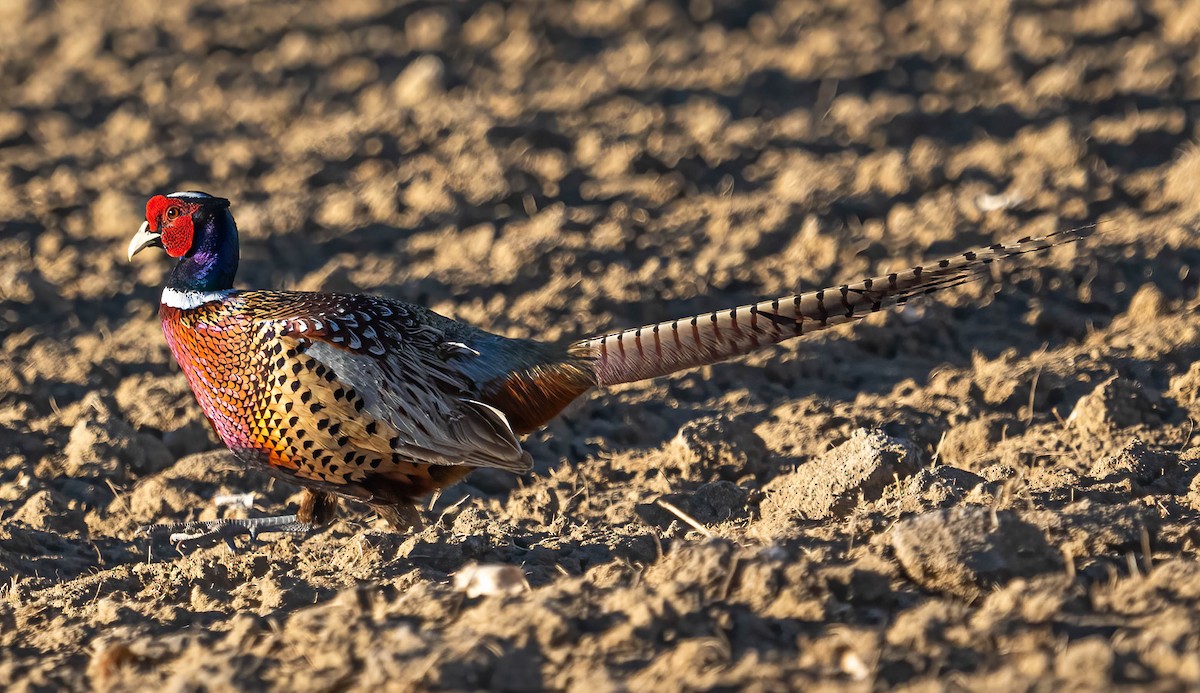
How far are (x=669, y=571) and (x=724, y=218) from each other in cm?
337

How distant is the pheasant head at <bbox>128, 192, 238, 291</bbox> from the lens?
4277 mm

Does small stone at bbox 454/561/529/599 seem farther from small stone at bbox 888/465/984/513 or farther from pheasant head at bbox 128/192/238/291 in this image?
pheasant head at bbox 128/192/238/291

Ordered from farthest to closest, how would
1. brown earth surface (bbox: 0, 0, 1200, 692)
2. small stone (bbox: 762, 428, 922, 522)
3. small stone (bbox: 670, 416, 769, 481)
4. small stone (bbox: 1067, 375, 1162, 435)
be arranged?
small stone (bbox: 670, 416, 769, 481), small stone (bbox: 1067, 375, 1162, 435), small stone (bbox: 762, 428, 922, 522), brown earth surface (bbox: 0, 0, 1200, 692)

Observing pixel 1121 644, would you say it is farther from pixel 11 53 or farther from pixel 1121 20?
pixel 11 53

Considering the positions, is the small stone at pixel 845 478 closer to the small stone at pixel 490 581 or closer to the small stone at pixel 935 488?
the small stone at pixel 935 488

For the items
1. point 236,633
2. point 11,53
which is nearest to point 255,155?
→ point 11,53

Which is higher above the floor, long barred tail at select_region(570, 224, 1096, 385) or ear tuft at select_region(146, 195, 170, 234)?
ear tuft at select_region(146, 195, 170, 234)

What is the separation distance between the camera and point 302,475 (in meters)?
4.05

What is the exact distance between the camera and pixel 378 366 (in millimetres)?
4043

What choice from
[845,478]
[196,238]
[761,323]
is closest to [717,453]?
[845,478]

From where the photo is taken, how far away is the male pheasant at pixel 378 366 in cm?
395

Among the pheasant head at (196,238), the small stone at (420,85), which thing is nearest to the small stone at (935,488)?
the pheasant head at (196,238)

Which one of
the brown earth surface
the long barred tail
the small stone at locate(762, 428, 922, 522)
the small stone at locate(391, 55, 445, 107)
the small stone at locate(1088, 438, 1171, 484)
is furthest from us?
the small stone at locate(391, 55, 445, 107)

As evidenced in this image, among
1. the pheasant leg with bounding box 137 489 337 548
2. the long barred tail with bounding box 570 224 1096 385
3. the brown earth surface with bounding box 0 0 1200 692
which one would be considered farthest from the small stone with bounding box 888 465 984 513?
the pheasant leg with bounding box 137 489 337 548
